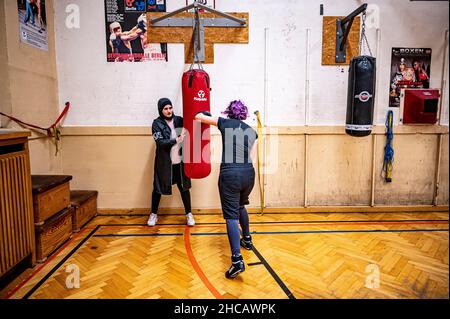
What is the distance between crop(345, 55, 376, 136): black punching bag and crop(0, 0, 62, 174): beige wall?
3708 mm

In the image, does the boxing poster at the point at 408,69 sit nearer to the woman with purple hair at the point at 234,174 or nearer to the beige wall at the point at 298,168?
the beige wall at the point at 298,168

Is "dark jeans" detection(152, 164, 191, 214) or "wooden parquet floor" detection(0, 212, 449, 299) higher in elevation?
"dark jeans" detection(152, 164, 191, 214)

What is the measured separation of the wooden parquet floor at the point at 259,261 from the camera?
2.28m

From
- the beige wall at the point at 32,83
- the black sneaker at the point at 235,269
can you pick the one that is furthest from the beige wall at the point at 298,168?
the black sneaker at the point at 235,269

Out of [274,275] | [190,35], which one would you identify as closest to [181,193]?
[274,275]

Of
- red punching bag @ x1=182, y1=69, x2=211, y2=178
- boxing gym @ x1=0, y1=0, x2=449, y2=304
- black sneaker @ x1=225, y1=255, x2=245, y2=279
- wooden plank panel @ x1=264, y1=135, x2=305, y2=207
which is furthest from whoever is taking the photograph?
wooden plank panel @ x1=264, y1=135, x2=305, y2=207

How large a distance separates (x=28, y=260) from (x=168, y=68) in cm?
264

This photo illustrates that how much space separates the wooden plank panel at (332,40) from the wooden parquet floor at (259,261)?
213cm

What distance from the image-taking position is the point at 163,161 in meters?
3.55

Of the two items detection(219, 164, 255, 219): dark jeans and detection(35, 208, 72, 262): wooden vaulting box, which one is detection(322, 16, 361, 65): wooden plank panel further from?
detection(35, 208, 72, 262): wooden vaulting box

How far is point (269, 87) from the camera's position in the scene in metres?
4.02

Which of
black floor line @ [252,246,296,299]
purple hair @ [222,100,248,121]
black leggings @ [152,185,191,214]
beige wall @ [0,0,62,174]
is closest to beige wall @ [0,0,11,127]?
beige wall @ [0,0,62,174]

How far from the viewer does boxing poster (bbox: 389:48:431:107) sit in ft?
13.2
